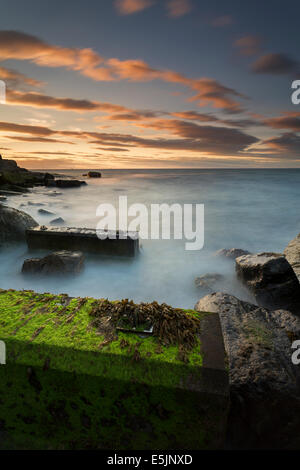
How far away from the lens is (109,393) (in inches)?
79.2

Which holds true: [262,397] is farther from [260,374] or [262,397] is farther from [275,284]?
[275,284]

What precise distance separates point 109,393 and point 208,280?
420cm

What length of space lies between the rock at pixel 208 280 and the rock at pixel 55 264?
110 inches

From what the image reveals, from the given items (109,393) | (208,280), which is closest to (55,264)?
(208,280)

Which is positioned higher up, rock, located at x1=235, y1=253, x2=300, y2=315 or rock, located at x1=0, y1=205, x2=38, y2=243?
rock, located at x1=0, y1=205, x2=38, y2=243

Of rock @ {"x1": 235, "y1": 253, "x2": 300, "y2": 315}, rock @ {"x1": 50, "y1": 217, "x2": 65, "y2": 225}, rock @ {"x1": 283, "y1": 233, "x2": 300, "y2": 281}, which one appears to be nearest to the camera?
rock @ {"x1": 235, "y1": 253, "x2": 300, "y2": 315}

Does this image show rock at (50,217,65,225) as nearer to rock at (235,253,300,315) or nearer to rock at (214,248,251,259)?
rock at (214,248,251,259)

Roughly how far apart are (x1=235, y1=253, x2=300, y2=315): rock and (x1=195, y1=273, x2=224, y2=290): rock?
0.96 meters

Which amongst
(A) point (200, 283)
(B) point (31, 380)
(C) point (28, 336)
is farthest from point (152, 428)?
(A) point (200, 283)

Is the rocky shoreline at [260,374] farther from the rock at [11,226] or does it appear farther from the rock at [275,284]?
the rock at [11,226]

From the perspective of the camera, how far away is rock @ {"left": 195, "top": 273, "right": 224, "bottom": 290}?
5.73 metres

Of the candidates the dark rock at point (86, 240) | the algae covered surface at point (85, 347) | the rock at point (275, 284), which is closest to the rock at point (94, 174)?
the dark rock at point (86, 240)

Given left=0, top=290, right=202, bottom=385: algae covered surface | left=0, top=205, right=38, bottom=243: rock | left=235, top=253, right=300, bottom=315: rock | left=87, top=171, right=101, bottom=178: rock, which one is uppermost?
left=87, top=171, right=101, bottom=178: rock

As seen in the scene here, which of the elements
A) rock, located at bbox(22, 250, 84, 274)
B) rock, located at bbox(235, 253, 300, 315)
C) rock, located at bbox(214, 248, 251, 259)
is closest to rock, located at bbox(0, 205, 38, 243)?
rock, located at bbox(22, 250, 84, 274)
